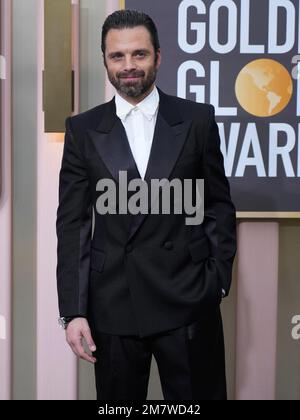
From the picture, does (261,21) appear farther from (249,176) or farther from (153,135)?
(153,135)

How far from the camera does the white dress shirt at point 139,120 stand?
1.25 m

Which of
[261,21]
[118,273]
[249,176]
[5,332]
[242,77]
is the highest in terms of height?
[261,21]

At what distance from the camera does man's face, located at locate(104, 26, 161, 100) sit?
1213 millimetres

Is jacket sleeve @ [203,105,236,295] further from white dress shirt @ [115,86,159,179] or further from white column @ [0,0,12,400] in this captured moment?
white column @ [0,0,12,400]

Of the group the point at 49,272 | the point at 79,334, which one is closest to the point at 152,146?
the point at 79,334

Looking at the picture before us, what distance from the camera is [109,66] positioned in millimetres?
1237

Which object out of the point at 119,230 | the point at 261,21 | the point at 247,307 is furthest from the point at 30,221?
the point at 261,21

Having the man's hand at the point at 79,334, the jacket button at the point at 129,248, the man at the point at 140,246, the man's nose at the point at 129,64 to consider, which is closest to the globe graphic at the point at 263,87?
the man at the point at 140,246

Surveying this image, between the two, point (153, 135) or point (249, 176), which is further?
point (249, 176)

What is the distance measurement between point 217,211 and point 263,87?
22.0 inches

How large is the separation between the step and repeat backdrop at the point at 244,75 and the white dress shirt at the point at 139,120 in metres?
0.42

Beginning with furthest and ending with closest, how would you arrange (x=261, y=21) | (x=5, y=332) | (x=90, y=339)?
(x=5, y=332) < (x=261, y=21) < (x=90, y=339)

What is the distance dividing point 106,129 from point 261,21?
69 centimetres

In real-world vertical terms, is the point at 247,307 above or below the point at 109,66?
below
